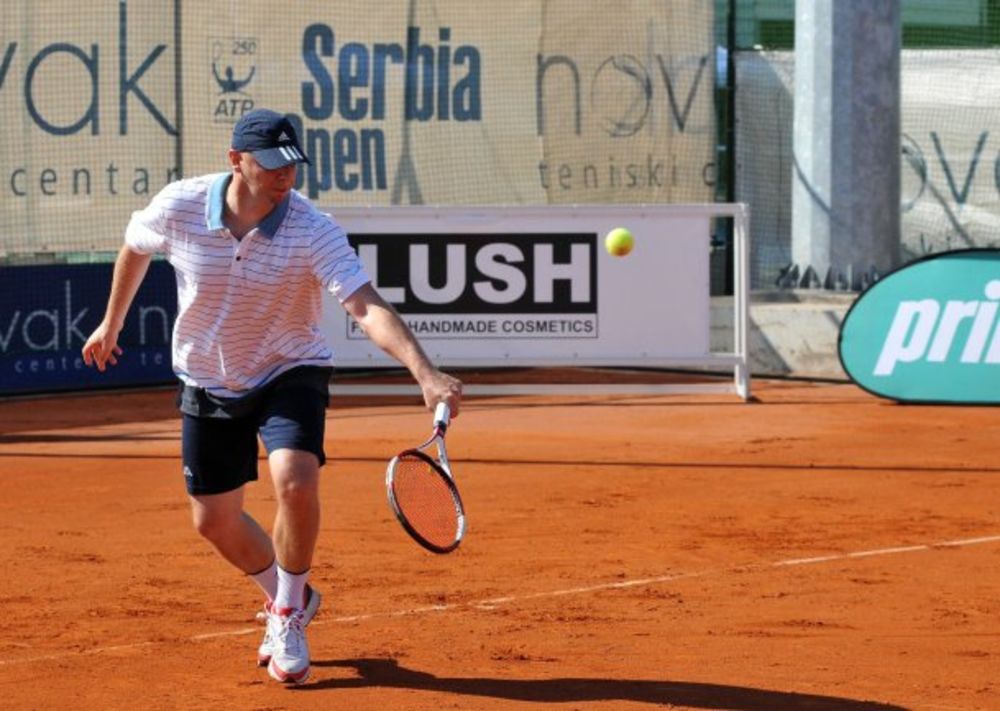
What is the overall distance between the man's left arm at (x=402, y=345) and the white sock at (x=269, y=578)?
108cm

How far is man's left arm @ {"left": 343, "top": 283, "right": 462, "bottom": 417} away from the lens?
17.8 ft

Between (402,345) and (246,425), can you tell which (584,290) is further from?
(402,345)

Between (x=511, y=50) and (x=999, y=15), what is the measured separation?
468 centimetres

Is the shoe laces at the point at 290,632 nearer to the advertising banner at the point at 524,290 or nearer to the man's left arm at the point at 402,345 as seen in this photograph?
the man's left arm at the point at 402,345

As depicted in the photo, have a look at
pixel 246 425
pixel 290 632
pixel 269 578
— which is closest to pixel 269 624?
pixel 290 632

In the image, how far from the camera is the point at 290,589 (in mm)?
6043

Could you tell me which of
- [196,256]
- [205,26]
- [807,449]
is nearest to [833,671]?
[196,256]

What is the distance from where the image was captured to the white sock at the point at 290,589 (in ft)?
19.8

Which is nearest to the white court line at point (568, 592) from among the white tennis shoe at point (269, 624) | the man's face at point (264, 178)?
the white tennis shoe at point (269, 624)

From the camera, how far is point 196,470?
612 cm

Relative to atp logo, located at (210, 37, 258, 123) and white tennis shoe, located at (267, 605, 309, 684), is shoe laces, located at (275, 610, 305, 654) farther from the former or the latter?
atp logo, located at (210, 37, 258, 123)

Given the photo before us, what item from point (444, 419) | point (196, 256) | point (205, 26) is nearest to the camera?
point (444, 419)

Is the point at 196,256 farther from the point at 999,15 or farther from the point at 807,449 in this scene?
the point at 999,15

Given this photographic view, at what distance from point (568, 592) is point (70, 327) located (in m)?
8.89
